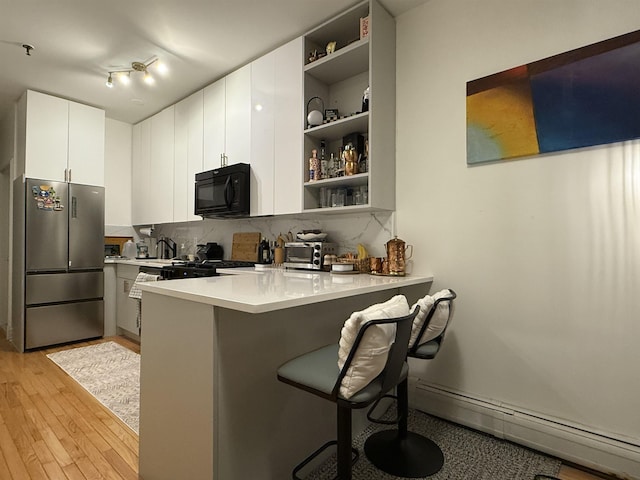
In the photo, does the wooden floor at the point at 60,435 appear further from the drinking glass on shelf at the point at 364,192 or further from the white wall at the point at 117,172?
the white wall at the point at 117,172

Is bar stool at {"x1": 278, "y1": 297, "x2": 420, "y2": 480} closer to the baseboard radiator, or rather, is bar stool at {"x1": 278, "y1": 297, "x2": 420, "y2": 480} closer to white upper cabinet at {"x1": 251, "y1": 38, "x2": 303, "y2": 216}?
the baseboard radiator

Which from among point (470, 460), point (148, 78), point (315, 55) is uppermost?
point (148, 78)

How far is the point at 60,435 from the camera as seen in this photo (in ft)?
6.35

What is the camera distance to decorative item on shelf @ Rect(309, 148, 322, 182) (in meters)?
2.52

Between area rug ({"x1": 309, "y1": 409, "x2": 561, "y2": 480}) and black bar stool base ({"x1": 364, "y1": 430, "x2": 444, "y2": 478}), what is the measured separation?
3 cm

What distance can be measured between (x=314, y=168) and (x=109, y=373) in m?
2.38

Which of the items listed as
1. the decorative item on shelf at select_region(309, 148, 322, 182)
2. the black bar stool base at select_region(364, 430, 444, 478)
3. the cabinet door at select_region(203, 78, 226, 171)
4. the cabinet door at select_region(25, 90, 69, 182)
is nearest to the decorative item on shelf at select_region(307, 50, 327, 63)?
the decorative item on shelf at select_region(309, 148, 322, 182)

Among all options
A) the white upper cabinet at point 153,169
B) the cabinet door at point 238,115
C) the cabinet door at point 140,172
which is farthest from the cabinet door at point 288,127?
the cabinet door at point 140,172

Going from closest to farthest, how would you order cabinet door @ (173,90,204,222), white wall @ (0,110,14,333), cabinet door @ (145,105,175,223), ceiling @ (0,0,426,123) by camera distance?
ceiling @ (0,0,426,123)
cabinet door @ (173,90,204,222)
cabinet door @ (145,105,175,223)
white wall @ (0,110,14,333)

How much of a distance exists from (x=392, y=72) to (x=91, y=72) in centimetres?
275

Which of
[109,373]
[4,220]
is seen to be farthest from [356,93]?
[4,220]

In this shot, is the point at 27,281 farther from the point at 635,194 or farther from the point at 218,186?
the point at 635,194

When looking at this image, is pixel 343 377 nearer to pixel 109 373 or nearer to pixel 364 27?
pixel 364 27

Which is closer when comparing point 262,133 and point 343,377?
point 343,377
